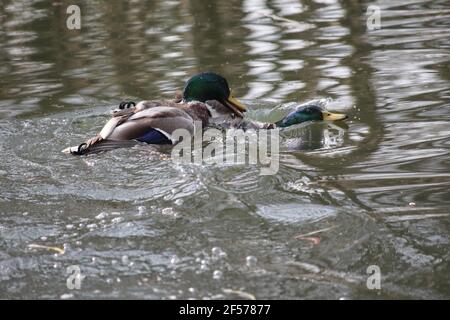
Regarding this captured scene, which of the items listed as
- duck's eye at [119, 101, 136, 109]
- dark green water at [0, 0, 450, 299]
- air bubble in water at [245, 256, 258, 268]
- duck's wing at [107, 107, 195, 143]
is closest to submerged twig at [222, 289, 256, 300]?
dark green water at [0, 0, 450, 299]

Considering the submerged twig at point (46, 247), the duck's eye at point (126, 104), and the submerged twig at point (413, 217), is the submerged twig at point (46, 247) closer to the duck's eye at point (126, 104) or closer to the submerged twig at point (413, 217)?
the submerged twig at point (413, 217)

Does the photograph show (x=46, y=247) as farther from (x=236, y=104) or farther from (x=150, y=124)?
(x=236, y=104)

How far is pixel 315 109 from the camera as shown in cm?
819

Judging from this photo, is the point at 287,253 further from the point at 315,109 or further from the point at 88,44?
the point at 88,44

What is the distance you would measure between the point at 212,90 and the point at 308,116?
956 mm

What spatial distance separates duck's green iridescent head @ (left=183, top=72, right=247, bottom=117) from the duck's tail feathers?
45.6 inches

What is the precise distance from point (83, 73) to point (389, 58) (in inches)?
134

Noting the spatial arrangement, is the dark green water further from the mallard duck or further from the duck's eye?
the duck's eye

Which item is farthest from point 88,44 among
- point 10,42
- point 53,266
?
point 53,266

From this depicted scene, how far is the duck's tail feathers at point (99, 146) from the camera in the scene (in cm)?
737

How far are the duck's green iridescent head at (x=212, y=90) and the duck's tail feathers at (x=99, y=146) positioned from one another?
1.16 m

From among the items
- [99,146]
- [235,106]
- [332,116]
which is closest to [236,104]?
[235,106]
